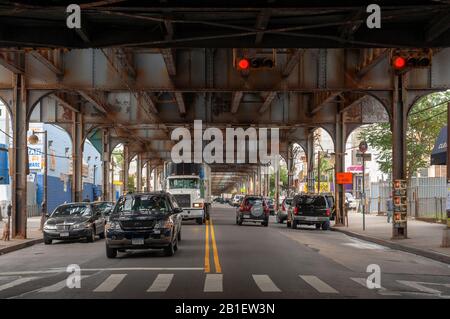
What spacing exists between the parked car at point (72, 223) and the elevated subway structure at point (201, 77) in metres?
1.98

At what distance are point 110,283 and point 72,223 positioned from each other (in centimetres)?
1332

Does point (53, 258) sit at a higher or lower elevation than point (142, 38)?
lower

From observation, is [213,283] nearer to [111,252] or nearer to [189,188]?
[111,252]

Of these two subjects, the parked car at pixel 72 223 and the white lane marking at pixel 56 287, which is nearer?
the white lane marking at pixel 56 287

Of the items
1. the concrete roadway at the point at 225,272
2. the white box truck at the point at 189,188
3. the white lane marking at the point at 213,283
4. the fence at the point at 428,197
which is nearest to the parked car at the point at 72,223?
the concrete roadway at the point at 225,272

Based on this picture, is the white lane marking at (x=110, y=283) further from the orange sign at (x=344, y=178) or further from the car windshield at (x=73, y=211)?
the orange sign at (x=344, y=178)

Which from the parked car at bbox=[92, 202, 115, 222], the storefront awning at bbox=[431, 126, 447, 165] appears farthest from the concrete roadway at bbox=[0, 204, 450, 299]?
the storefront awning at bbox=[431, 126, 447, 165]

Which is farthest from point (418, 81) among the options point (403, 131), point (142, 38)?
point (142, 38)

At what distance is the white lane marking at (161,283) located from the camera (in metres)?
12.8

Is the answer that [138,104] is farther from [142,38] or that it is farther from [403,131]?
[142,38]

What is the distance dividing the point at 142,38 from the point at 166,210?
6187mm

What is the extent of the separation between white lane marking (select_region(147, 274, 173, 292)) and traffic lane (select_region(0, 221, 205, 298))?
26 cm

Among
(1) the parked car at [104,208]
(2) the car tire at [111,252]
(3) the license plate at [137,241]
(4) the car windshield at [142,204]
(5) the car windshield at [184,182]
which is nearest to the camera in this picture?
(3) the license plate at [137,241]

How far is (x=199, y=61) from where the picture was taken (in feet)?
93.1
